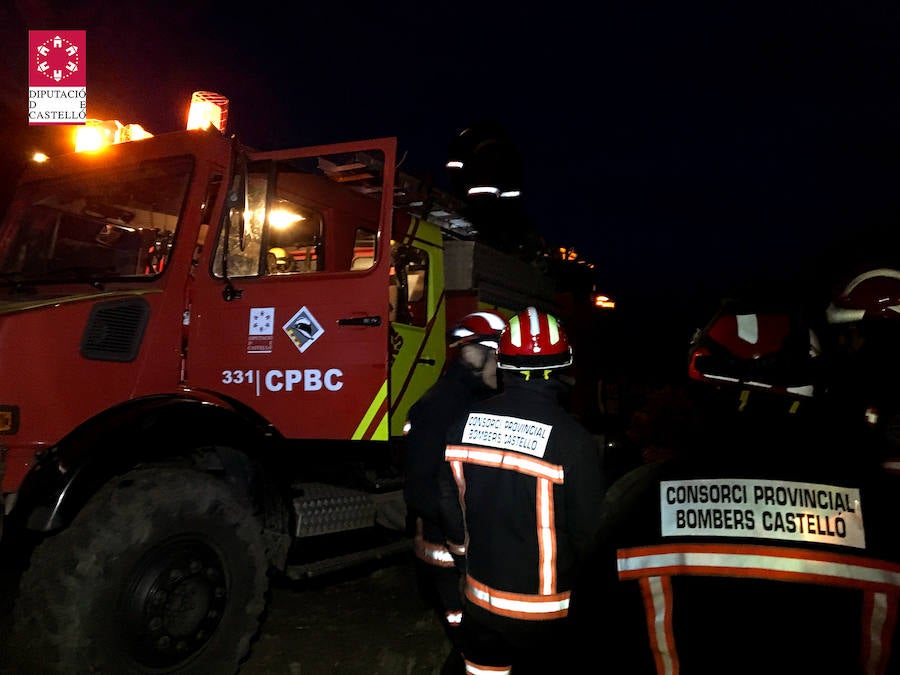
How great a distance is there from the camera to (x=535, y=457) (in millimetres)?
2195

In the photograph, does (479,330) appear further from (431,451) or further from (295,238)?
(295,238)

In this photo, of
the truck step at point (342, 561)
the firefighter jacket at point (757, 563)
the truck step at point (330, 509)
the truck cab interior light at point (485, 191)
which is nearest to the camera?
the firefighter jacket at point (757, 563)

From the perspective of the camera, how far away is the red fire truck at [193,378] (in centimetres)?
290

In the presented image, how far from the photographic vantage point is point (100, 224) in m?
3.98

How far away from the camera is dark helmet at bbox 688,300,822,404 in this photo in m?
1.49

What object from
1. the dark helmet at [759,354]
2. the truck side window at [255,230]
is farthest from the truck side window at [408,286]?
the dark helmet at [759,354]

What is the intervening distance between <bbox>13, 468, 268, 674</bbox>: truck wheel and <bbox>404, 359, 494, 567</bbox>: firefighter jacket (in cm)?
86

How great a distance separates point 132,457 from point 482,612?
181 centimetres

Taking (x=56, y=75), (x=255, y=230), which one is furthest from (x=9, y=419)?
(x=56, y=75)

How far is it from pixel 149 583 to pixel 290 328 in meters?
1.57

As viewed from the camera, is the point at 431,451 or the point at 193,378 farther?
the point at 193,378

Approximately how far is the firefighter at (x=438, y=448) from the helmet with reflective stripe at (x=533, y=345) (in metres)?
1.00

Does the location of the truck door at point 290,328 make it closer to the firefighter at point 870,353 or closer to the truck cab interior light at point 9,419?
the truck cab interior light at point 9,419

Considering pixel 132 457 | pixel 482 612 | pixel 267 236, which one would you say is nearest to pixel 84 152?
pixel 267 236
